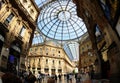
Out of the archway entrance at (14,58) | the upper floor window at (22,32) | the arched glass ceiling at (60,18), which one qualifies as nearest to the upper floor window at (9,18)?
the archway entrance at (14,58)

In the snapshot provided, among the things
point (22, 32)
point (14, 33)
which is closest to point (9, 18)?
point (14, 33)

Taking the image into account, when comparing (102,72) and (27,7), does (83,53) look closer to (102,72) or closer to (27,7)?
(27,7)

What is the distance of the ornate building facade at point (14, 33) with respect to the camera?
1966 cm

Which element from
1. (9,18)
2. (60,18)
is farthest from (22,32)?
(60,18)

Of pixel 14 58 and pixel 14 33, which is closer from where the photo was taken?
pixel 14 33

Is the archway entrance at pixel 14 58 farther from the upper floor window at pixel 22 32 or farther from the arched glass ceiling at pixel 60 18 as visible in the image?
the arched glass ceiling at pixel 60 18

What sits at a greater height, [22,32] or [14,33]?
[22,32]

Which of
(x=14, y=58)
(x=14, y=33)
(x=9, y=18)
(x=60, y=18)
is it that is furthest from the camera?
(x=60, y=18)

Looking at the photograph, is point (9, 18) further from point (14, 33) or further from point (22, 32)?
point (22, 32)

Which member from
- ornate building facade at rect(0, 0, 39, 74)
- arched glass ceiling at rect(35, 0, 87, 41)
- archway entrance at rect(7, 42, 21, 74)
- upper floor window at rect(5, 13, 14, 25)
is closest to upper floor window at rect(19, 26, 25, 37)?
ornate building facade at rect(0, 0, 39, 74)

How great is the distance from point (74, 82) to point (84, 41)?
26.4 meters

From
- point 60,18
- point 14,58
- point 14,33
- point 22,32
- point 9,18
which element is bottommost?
point 14,58

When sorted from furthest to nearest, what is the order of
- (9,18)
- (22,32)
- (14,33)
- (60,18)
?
(60,18) → (22,32) → (14,33) → (9,18)

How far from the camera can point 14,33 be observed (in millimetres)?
22250
